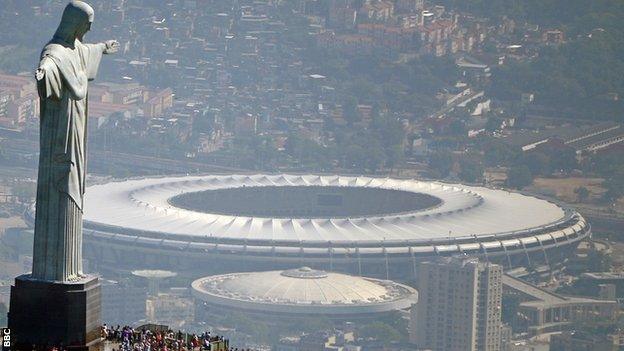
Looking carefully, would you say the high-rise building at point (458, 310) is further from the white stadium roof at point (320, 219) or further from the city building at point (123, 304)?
the white stadium roof at point (320, 219)

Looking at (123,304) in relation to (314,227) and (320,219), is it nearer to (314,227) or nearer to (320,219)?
(314,227)

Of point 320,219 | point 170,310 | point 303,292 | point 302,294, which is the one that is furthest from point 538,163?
point 170,310

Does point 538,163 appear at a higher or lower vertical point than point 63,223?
lower

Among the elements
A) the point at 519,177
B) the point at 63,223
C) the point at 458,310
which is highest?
the point at 63,223

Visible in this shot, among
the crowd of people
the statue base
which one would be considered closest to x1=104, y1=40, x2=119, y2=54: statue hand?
the statue base

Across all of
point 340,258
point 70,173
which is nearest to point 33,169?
point 340,258

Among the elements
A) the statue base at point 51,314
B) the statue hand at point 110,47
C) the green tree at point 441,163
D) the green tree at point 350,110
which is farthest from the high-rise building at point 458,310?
the green tree at point 350,110

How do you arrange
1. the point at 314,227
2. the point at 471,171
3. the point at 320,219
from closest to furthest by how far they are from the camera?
the point at 314,227 < the point at 320,219 < the point at 471,171
